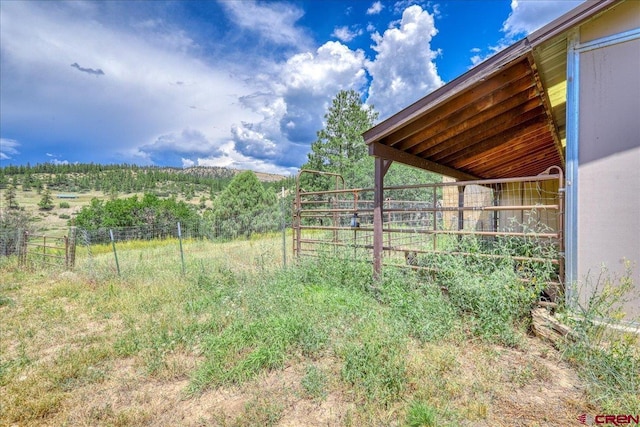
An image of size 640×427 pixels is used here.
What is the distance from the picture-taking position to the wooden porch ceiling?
3.64 m

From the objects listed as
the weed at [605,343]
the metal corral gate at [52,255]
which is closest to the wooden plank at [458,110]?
the weed at [605,343]

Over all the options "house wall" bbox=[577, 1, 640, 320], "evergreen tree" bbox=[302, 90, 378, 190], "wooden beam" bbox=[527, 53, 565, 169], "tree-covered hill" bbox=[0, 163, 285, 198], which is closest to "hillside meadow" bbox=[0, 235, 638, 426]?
"house wall" bbox=[577, 1, 640, 320]

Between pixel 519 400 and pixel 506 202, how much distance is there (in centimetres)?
1035

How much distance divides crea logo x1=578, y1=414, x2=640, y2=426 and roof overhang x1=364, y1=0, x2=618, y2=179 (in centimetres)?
334

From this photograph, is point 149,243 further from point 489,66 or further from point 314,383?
point 489,66

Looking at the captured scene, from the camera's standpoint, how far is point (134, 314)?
473 centimetres

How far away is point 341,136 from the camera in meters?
24.3

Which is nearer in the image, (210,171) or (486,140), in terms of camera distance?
(486,140)

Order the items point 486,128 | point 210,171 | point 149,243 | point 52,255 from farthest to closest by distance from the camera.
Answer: point 210,171 → point 149,243 → point 52,255 → point 486,128

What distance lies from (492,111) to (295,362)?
13.8ft

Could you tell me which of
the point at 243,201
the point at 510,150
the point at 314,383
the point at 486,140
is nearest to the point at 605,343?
the point at 314,383

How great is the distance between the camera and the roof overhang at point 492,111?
3322 mm

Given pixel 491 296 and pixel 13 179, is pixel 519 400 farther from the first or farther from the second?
pixel 13 179

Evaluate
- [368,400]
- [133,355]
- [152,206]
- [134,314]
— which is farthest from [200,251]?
[152,206]
